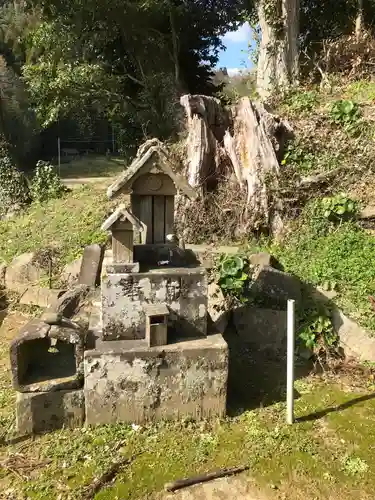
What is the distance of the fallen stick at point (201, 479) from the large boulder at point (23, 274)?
240 inches

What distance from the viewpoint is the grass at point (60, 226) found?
9742 millimetres

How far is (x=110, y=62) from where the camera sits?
14750mm

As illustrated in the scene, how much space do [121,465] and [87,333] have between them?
1.45 meters

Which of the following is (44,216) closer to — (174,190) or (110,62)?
(110,62)

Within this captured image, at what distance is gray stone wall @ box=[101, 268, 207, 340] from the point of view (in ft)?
15.6

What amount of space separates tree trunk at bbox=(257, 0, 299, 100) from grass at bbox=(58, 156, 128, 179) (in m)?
7.55

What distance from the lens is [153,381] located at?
473 centimetres

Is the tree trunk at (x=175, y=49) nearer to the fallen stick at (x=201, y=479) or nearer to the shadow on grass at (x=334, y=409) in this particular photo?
the shadow on grass at (x=334, y=409)

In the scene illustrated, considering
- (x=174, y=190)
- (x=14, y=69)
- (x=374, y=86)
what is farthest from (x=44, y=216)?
(x=14, y=69)

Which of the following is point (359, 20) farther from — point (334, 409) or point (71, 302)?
point (334, 409)

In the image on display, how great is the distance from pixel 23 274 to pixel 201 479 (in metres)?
6.57

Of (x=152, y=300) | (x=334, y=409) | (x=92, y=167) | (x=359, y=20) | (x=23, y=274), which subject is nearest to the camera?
(x=152, y=300)

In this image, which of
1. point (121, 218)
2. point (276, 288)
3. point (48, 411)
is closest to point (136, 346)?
point (48, 411)

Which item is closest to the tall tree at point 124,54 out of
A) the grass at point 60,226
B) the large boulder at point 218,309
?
the grass at point 60,226
